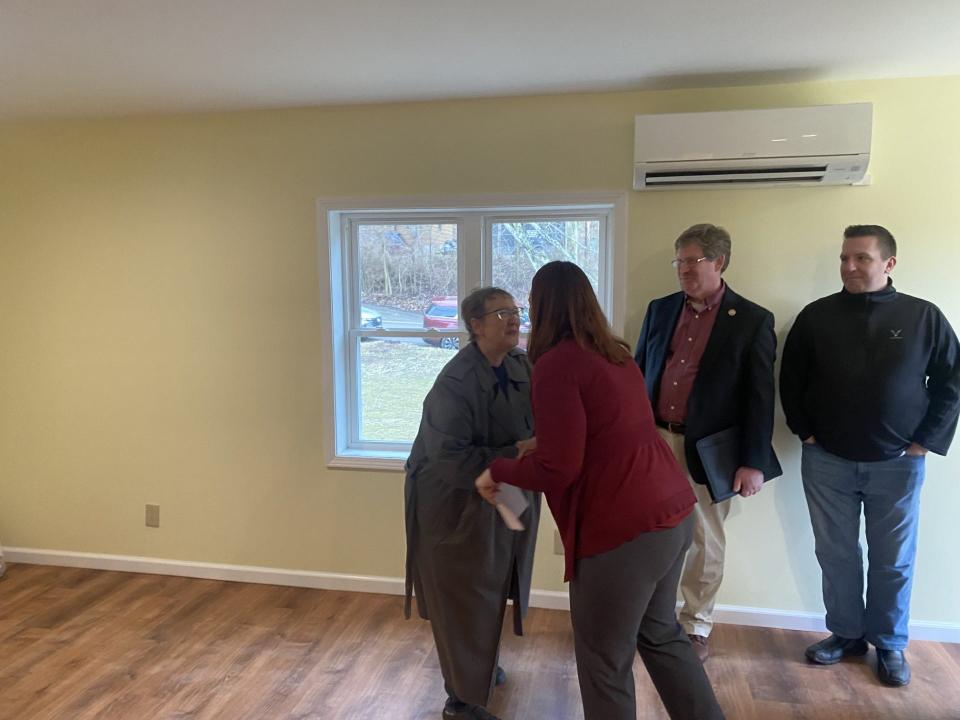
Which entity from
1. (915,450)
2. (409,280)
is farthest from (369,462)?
(915,450)

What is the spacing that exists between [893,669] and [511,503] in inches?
66.0

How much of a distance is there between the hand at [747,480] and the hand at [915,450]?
19.8 inches

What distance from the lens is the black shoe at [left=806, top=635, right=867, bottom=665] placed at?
2443 mm

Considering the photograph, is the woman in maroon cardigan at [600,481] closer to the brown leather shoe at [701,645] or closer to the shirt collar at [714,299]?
the shirt collar at [714,299]

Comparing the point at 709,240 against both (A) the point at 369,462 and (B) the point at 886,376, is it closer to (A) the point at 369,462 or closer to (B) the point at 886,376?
(B) the point at 886,376

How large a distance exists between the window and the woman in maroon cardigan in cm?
129

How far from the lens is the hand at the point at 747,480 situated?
2.34 meters

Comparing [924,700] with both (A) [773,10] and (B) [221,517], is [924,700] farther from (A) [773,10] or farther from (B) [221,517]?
(B) [221,517]

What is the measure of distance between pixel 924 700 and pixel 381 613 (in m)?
2.07

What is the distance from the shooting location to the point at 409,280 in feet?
10.0

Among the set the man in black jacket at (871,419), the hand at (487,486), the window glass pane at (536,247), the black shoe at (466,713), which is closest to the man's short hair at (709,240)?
the man in black jacket at (871,419)

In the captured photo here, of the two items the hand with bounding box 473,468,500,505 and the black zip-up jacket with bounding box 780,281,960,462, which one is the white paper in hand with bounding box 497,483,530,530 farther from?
the black zip-up jacket with bounding box 780,281,960,462

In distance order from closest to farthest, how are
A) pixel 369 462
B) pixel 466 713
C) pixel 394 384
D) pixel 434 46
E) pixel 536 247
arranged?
pixel 466 713 < pixel 434 46 < pixel 536 247 < pixel 369 462 < pixel 394 384

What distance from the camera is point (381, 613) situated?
112 inches
